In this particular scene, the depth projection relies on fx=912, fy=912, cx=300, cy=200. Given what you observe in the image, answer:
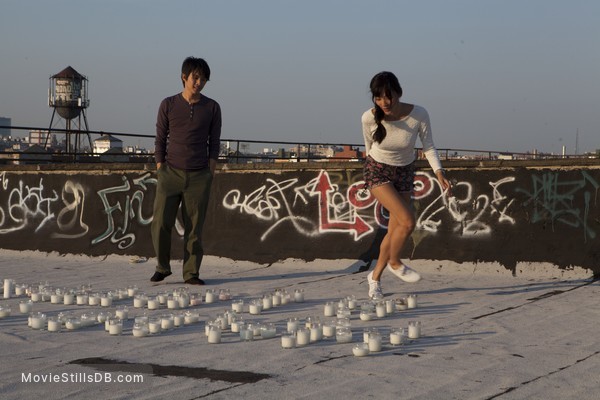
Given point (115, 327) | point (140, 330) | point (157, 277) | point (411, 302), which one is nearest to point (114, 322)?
point (115, 327)

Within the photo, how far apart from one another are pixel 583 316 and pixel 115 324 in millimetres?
3074

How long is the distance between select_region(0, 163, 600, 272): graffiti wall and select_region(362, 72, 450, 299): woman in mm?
1814

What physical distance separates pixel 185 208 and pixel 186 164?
43 cm

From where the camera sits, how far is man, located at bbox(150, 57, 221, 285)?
324 inches

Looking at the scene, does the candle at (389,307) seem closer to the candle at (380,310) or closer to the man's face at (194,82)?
the candle at (380,310)

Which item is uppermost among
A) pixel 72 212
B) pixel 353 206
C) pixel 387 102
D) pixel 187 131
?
pixel 387 102

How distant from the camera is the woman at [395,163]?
6898 millimetres

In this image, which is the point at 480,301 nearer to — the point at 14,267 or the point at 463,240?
the point at 463,240

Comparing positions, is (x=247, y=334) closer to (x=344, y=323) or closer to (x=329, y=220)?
(x=344, y=323)

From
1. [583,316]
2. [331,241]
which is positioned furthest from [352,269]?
[583,316]

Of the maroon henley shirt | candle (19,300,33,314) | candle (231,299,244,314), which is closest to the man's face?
the maroon henley shirt

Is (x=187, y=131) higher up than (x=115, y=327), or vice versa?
(x=187, y=131)

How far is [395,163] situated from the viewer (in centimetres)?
701

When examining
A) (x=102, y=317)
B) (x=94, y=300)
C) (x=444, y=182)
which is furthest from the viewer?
(x=94, y=300)
